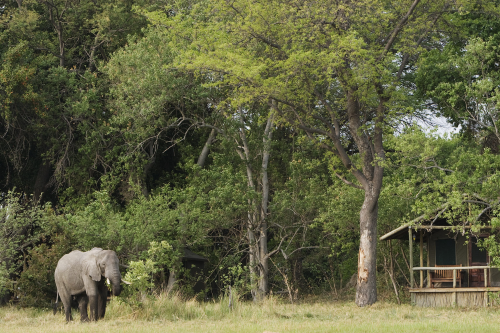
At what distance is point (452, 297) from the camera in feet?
74.4

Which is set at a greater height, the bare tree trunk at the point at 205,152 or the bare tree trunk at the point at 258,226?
the bare tree trunk at the point at 205,152

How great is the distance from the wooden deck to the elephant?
38.9 feet

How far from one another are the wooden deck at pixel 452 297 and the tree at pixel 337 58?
2.15 m

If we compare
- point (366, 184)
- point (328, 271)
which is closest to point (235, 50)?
point (366, 184)

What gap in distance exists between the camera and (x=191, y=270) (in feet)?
93.1

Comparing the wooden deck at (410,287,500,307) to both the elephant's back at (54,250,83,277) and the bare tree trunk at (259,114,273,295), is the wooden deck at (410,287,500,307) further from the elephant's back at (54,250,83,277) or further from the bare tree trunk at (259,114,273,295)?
the elephant's back at (54,250,83,277)

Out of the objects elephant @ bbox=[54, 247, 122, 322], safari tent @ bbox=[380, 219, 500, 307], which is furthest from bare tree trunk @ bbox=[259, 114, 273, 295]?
elephant @ bbox=[54, 247, 122, 322]

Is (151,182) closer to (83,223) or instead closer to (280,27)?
(83,223)

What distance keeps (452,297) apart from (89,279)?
1295 cm

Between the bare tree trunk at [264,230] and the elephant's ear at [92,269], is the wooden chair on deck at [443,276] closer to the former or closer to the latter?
the bare tree trunk at [264,230]

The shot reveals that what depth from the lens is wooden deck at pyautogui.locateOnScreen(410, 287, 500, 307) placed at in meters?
22.1

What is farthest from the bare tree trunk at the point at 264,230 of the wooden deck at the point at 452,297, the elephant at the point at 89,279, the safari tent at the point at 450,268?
the elephant at the point at 89,279

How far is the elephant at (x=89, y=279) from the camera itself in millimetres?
15766

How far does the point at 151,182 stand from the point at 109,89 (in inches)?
209
